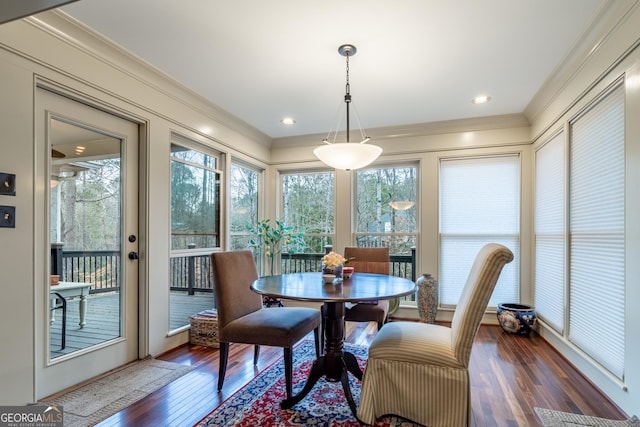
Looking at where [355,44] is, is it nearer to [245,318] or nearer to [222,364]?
[245,318]

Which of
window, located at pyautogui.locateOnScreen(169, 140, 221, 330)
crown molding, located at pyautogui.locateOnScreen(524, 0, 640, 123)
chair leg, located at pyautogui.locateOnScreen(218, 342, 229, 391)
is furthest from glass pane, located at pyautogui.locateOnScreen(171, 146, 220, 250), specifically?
crown molding, located at pyautogui.locateOnScreen(524, 0, 640, 123)

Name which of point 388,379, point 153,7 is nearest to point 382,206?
point 388,379

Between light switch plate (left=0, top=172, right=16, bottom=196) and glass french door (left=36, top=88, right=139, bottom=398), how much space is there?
0.64ft

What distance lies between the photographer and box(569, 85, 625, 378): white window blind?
2.21 metres

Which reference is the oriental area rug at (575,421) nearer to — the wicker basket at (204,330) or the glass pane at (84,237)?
the wicker basket at (204,330)

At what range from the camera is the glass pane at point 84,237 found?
2.31 metres

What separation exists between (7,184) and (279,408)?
206 centimetres

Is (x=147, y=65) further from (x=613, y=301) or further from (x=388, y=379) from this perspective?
(x=613, y=301)

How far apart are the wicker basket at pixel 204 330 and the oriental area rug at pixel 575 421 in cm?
257

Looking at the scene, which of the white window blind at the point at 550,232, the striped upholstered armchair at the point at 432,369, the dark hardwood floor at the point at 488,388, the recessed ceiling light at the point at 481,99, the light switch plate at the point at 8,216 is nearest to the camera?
the striped upholstered armchair at the point at 432,369

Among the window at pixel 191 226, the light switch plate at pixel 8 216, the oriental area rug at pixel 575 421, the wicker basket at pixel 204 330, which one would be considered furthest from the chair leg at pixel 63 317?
the oriental area rug at pixel 575 421

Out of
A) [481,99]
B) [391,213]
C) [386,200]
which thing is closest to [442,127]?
[481,99]

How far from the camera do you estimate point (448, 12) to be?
6.87ft

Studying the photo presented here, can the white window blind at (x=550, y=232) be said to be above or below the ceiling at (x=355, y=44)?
below
